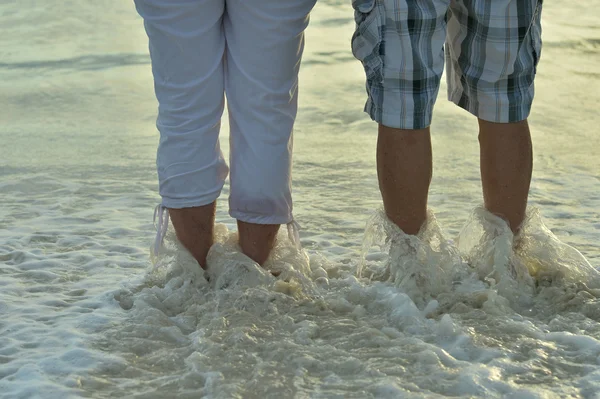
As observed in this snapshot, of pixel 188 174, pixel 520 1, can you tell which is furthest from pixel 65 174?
pixel 520 1

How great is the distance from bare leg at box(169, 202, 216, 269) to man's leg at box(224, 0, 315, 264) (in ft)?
0.27

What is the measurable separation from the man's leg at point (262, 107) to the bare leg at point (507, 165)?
0.55 m

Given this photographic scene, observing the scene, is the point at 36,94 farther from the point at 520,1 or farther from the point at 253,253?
the point at 520,1

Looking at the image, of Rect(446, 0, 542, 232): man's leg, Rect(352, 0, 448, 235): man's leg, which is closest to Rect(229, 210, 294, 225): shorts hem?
Rect(352, 0, 448, 235): man's leg

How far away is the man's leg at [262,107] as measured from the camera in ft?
7.88

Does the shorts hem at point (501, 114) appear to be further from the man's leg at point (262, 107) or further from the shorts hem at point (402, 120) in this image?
the man's leg at point (262, 107)

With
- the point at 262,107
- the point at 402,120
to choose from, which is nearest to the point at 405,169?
the point at 402,120

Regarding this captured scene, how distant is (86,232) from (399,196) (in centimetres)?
124

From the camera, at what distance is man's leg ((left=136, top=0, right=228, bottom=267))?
94.3 inches

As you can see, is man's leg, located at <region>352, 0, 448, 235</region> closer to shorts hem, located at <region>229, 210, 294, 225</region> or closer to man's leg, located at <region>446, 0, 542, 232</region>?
man's leg, located at <region>446, 0, 542, 232</region>

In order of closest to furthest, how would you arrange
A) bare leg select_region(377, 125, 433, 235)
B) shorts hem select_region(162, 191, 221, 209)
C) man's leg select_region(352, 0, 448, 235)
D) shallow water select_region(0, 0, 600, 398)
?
shallow water select_region(0, 0, 600, 398)
man's leg select_region(352, 0, 448, 235)
bare leg select_region(377, 125, 433, 235)
shorts hem select_region(162, 191, 221, 209)

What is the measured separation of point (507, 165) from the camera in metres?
2.52

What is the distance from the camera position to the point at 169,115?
97.8 inches

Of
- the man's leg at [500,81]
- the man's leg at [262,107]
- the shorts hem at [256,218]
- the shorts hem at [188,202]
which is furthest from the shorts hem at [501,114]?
the shorts hem at [188,202]
